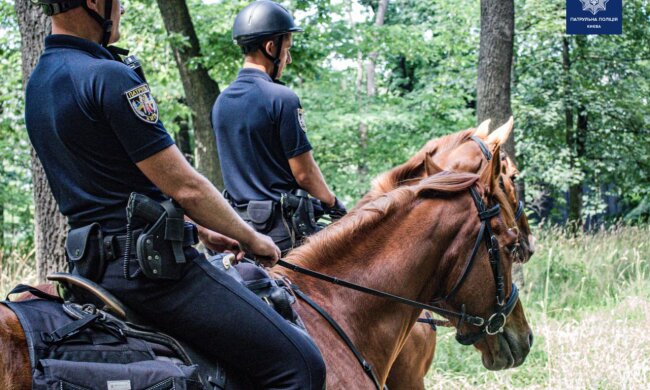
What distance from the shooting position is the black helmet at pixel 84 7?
8.66 ft

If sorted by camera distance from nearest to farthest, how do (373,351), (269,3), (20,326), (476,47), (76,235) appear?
1. (20,326)
2. (76,235)
3. (373,351)
4. (269,3)
5. (476,47)

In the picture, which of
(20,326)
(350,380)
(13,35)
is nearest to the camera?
(20,326)

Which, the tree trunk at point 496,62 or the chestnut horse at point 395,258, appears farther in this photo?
the tree trunk at point 496,62

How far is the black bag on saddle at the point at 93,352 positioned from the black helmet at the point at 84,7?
1.01 m

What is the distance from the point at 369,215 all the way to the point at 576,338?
15.5ft

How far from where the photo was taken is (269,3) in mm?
5270

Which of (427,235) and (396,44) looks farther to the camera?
(396,44)

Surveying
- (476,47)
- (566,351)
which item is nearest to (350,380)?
(566,351)

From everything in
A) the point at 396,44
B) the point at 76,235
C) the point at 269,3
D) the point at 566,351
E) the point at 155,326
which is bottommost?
the point at 566,351

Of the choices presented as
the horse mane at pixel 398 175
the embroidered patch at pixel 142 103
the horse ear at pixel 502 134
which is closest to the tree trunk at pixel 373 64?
the horse ear at pixel 502 134

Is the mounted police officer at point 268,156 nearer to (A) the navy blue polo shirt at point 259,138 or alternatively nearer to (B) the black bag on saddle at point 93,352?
(A) the navy blue polo shirt at point 259,138

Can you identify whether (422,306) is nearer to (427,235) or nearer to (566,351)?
(427,235)

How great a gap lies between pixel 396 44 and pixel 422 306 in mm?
13381

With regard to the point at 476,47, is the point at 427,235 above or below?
above
